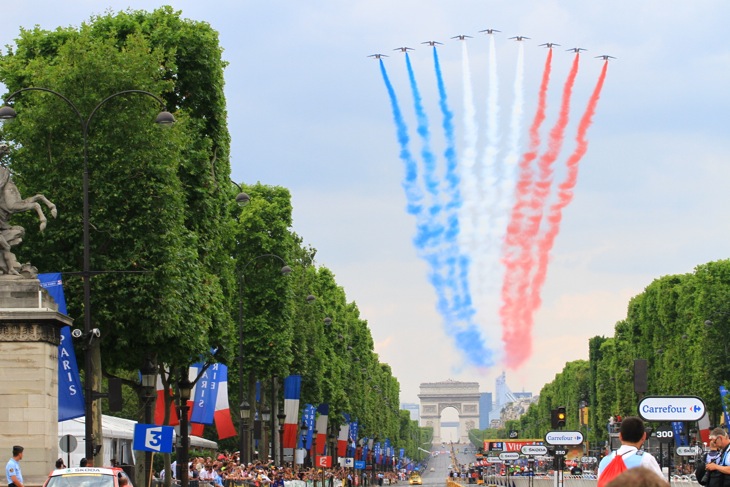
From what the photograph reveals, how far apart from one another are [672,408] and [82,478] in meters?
11.8

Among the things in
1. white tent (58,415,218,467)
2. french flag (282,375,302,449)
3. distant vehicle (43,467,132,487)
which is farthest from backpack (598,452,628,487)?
french flag (282,375,302,449)

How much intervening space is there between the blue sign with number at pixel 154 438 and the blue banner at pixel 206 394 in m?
15.5

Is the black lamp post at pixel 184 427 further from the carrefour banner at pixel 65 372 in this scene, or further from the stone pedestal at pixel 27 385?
the stone pedestal at pixel 27 385

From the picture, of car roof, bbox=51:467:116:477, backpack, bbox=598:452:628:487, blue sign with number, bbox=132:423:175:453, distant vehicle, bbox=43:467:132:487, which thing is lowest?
distant vehicle, bbox=43:467:132:487

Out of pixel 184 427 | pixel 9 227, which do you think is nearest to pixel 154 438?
pixel 9 227

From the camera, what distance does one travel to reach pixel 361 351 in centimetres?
14062

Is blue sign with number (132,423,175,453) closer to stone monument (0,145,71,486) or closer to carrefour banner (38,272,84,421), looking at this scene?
carrefour banner (38,272,84,421)

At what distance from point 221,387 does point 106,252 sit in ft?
46.2

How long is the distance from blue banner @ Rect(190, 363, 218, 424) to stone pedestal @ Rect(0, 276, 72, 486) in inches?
763

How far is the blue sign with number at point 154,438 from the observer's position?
3662 cm

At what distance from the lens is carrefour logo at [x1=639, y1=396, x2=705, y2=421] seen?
21828 millimetres

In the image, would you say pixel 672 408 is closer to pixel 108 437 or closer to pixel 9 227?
pixel 9 227

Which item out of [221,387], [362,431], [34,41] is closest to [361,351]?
[362,431]

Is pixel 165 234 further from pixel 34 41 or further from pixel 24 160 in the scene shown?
pixel 34 41
